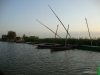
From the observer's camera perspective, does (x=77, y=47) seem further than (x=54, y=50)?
Yes

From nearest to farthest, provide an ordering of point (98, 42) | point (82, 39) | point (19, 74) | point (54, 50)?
point (19, 74)
point (54, 50)
point (98, 42)
point (82, 39)

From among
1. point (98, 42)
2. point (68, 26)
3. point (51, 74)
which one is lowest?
point (51, 74)

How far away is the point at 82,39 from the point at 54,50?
10.6m

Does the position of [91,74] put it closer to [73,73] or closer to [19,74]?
[73,73]

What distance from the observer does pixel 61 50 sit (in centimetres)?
2430

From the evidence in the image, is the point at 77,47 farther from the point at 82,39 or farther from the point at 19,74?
the point at 19,74

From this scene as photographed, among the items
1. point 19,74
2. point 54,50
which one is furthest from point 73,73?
point 54,50

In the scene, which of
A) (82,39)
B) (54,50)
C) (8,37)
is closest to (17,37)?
(8,37)

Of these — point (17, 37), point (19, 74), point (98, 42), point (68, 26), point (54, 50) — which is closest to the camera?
point (19, 74)

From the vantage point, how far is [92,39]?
98.1ft

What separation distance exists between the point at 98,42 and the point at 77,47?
445 centimetres

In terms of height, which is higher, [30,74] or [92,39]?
[92,39]

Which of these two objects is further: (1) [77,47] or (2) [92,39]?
(2) [92,39]

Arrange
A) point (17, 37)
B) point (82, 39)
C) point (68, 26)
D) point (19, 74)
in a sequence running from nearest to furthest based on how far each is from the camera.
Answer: point (19, 74) < point (68, 26) < point (82, 39) < point (17, 37)
